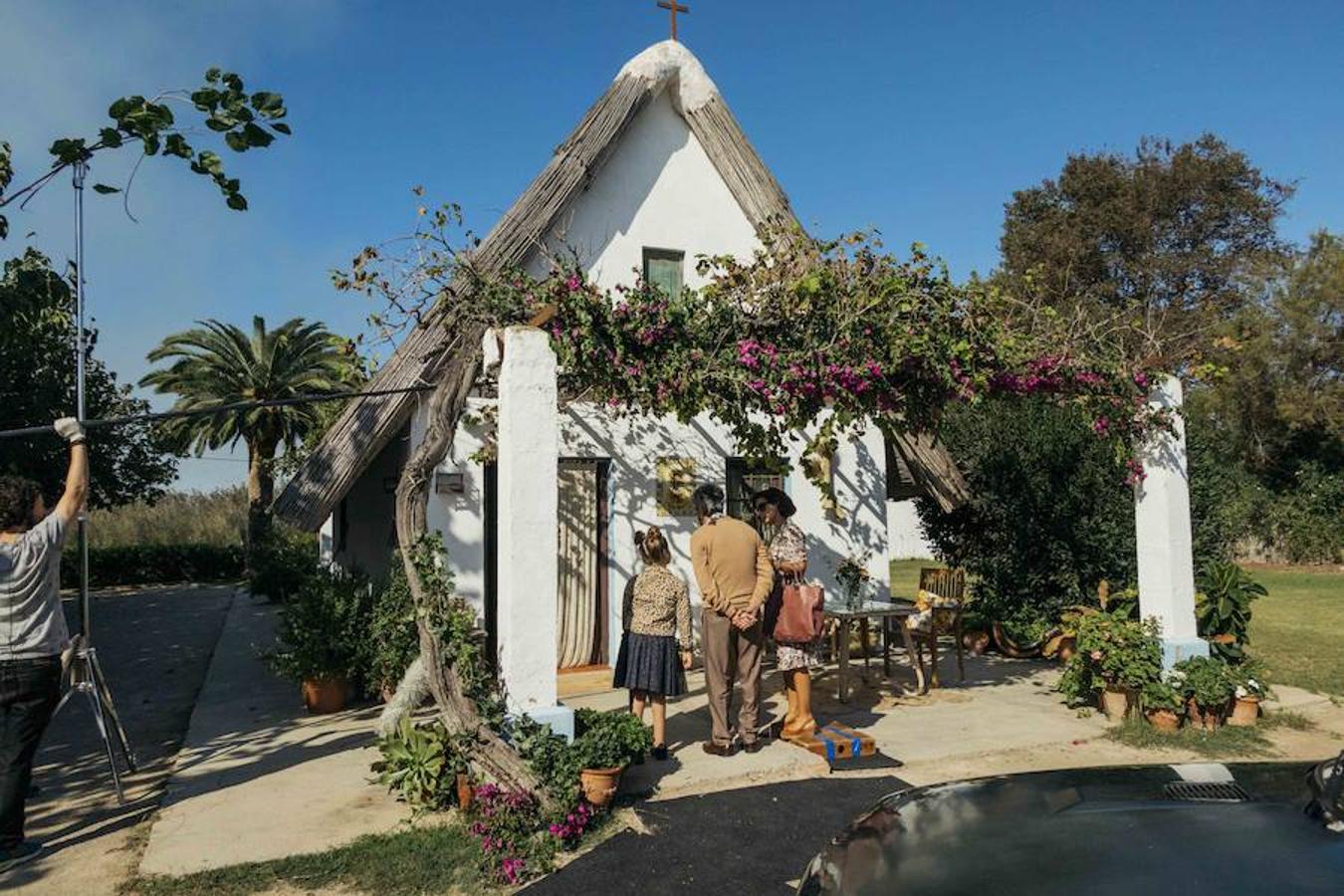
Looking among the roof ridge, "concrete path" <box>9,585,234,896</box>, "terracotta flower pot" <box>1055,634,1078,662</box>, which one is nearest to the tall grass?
"concrete path" <box>9,585,234,896</box>

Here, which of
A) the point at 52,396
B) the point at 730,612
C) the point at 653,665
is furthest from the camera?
the point at 52,396

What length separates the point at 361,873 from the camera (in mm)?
4621

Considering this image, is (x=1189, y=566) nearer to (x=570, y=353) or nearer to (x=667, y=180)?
(x=570, y=353)

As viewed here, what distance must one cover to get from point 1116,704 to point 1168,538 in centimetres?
150

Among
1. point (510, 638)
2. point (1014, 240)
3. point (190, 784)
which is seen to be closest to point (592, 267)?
point (510, 638)

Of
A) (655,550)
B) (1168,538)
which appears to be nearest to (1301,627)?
(1168,538)

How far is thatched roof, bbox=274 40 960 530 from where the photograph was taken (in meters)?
8.23

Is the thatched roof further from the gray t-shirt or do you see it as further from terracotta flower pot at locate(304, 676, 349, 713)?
the gray t-shirt

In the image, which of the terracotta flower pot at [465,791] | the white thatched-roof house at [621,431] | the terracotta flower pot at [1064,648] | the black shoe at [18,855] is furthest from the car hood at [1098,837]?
the terracotta flower pot at [1064,648]

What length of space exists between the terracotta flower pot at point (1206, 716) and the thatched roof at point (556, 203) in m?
5.42

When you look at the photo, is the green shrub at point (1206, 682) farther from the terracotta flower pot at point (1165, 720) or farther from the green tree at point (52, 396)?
the green tree at point (52, 396)

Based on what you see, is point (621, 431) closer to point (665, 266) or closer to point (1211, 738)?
point (665, 266)

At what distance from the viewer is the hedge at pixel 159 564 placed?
26.2 metres

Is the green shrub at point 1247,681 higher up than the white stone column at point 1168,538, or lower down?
lower down
